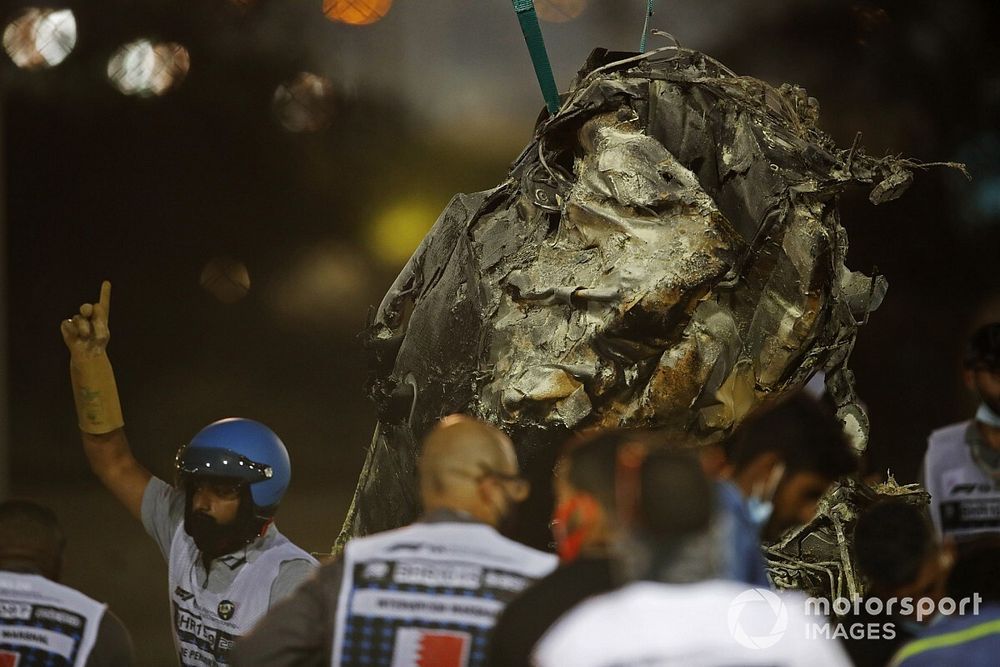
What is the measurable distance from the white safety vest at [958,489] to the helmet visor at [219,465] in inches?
77.8

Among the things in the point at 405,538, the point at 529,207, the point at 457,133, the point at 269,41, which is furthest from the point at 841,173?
the point at 269,41

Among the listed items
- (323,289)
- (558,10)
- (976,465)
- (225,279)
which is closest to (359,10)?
(558,10)

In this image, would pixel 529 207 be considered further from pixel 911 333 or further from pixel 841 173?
pixel 911 333

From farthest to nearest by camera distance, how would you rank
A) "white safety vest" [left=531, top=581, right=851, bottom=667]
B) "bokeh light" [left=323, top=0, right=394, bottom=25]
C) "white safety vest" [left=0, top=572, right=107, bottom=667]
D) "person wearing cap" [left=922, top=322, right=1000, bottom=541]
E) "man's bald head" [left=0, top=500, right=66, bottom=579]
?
"bokeh light" [left=323, top=0, right=394, bottom=25] < "person wearing cap" [left=922, top=322, right=1000, bottom=541] < "man's bald head" [left=0, top=500, right=66, bottom=579] < "white safety vest" [left=0, top=572, right=107, bottom=667] < "white safety vest" [left=531, top=581, right=851, bottom=667]

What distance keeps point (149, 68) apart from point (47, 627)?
13.6 feet

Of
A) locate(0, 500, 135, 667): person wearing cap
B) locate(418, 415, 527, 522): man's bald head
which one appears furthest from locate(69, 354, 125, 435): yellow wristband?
locate(418, 415, 527, 522): man's bald head

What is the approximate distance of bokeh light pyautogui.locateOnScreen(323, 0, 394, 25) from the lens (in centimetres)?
607

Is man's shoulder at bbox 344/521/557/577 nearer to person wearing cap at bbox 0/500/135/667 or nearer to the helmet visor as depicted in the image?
person wearing cap at bbox 0/500/135/667

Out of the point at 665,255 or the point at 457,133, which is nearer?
the point at 665,255

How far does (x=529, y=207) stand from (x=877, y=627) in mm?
1701

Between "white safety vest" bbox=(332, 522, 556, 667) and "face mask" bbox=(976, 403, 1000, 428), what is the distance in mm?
1797

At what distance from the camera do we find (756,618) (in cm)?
245

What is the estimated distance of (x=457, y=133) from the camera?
6195mm

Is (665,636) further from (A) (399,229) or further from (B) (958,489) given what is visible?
(A) (399,229)
